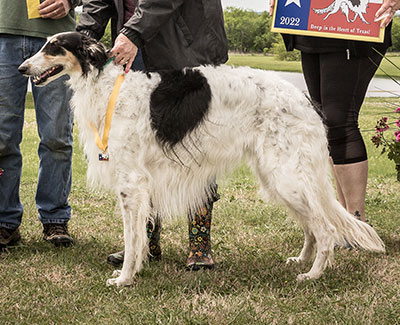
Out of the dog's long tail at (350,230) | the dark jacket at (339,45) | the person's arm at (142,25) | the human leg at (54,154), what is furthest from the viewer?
the human leg at (54,154)

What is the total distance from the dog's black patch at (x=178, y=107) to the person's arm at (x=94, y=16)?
750 millimetres

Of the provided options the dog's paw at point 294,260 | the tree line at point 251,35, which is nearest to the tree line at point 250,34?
the tree line at point 251,35

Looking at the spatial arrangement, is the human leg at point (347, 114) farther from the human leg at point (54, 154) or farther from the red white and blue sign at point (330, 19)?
the human leg at point (54, 154)

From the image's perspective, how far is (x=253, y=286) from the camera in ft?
10.5

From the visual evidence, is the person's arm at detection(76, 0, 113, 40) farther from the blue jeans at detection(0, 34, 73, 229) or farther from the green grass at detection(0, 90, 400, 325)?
the green grass at detection(0, 90, 400, 325)

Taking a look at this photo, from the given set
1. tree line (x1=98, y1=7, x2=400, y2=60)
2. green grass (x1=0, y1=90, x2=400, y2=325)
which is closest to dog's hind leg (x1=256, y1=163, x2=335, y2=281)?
green grass (x1=0, y1=90, x2=400, y2=325)

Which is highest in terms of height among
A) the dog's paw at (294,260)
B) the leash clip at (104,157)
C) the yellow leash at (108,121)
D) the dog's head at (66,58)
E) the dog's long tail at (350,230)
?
the dog's head at (66,58)

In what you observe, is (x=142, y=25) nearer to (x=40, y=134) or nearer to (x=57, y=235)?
(x=40, y=134)

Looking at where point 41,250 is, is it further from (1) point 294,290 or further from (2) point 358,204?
(2) point 358,204

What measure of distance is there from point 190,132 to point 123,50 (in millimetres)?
610

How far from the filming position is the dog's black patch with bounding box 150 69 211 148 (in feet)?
10.4

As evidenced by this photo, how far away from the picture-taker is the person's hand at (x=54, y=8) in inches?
149

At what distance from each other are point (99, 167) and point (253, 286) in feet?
3.77

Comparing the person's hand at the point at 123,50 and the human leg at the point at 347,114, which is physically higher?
the person's hand at the point at 123,50
